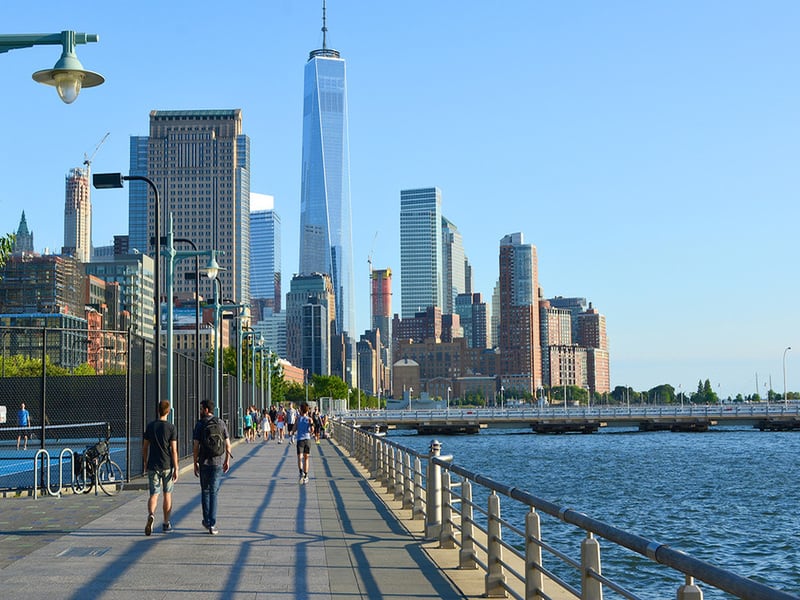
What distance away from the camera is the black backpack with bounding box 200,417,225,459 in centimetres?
1592

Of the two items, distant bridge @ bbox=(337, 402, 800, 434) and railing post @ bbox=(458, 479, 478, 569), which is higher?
railing post @ bbox=(458, 479, 478, 569)

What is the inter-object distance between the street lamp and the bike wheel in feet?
46.5

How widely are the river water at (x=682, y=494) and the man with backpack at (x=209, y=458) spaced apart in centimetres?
872

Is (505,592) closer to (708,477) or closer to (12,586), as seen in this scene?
(12,586)

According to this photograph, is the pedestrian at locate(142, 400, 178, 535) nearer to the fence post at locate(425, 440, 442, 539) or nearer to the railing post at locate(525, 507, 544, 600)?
the fence post at locate(425, 440, 442, 539)

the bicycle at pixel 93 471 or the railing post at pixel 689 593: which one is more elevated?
the railing post at pixel 689 593

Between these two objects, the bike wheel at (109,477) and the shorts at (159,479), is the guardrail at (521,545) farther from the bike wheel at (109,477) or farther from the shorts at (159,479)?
the bike wheel at (109,477)

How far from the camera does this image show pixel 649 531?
3164 cm

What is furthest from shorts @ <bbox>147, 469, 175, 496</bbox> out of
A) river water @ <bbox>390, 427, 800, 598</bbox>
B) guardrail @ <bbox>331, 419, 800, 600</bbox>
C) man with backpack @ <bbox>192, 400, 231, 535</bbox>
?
river water @ <bbox>390, 427, 800, 598</bbox>

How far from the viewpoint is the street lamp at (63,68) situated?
10531 mm

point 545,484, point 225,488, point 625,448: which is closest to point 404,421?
point 625,448

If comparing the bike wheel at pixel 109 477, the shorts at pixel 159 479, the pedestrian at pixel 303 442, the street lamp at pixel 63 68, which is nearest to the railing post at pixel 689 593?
the street lamp at pixel 63 68

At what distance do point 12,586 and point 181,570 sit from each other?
6.30 feet

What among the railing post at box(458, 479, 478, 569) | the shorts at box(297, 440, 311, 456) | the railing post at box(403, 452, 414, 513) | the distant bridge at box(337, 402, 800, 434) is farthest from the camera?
the distant bridge at box(337, 402, 800, 434)
